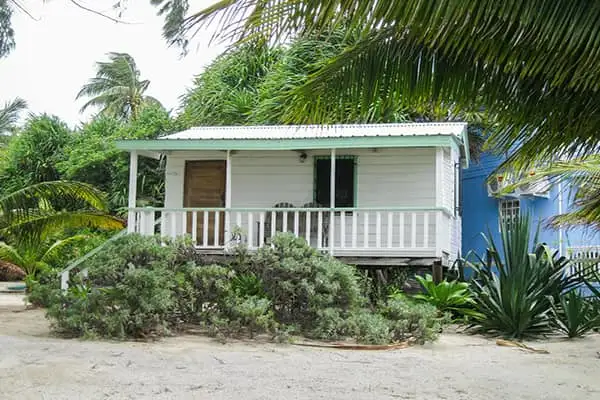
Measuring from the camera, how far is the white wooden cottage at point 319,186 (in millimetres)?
13938

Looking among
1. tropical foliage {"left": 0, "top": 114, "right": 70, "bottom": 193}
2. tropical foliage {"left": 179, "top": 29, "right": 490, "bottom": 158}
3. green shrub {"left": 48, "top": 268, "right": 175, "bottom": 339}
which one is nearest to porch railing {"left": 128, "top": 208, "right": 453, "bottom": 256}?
green shrub {"left": 48, "top": 268, "right": 175, "bottom": 339}

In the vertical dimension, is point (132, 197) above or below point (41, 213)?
above

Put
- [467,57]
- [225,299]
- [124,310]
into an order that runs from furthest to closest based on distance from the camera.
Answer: [225,299] → [124,310] → [467,57]

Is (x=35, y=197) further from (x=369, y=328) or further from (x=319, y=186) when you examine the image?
(x=369, y=328)

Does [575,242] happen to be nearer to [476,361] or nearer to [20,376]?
[476,361]

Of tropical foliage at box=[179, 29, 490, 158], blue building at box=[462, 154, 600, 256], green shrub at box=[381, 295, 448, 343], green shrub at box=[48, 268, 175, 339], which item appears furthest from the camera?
tropical foliage at box=[179, 29, 490, 158]

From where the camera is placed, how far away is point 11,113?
136ft

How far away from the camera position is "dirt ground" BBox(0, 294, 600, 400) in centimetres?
675

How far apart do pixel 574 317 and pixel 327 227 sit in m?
5.09

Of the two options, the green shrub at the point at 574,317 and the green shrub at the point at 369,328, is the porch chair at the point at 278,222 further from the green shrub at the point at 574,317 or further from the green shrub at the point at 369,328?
the green shrub at the point at 574,317

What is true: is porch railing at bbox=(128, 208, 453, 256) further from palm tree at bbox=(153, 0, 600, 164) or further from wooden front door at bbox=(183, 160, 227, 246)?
palm tree at bbox=(153, 0, 600, 164)

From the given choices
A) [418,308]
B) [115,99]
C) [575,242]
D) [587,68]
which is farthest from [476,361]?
[115,99]

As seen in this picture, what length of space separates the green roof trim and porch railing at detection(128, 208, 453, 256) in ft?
4.14

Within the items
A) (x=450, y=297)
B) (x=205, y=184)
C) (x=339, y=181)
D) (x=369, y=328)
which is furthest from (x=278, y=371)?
(x=205, y=184)
